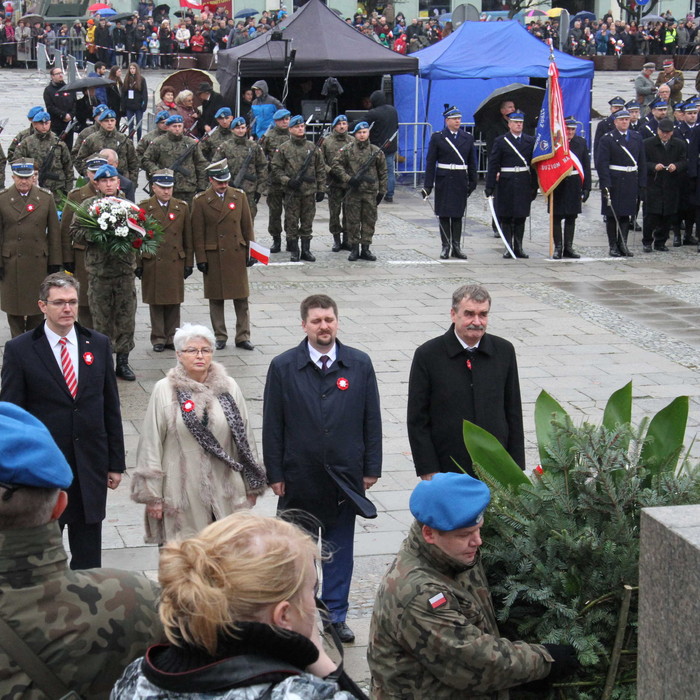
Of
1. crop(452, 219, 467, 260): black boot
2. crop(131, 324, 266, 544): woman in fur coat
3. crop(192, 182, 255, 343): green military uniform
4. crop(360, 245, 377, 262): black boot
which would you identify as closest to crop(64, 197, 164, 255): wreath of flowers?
crop(192, 182, 255, 343): green military uniform

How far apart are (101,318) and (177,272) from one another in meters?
1.10

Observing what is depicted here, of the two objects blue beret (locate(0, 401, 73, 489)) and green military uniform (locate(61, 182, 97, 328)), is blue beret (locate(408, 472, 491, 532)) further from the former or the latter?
green military uniform (locate(61, 182, 97, 328))

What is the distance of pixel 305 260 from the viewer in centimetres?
1543

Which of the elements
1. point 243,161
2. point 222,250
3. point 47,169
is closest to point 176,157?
point 243,161

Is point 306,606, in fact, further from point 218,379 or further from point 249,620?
point 218,379

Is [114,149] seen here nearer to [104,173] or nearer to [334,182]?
[334,182]

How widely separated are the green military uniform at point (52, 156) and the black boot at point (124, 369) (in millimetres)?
6217

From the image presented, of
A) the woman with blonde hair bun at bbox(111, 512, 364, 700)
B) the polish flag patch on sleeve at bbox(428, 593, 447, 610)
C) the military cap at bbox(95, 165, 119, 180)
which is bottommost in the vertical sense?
the polish flag patch on sleeve at bbox(428, 593, 447, 610)

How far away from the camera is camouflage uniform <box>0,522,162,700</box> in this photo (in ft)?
8.23

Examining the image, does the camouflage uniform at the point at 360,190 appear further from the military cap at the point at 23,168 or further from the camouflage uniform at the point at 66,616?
the camouflage uniform at the point at 66,616

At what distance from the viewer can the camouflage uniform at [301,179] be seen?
15.2 m

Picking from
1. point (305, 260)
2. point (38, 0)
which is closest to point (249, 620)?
point (305, 260)

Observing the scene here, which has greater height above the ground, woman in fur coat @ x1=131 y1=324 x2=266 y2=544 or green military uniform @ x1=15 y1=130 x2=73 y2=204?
green military uniform @ x1=15 y1=130 x2=73 y2=204

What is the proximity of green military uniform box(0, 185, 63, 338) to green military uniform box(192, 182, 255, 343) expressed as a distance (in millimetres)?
1330
